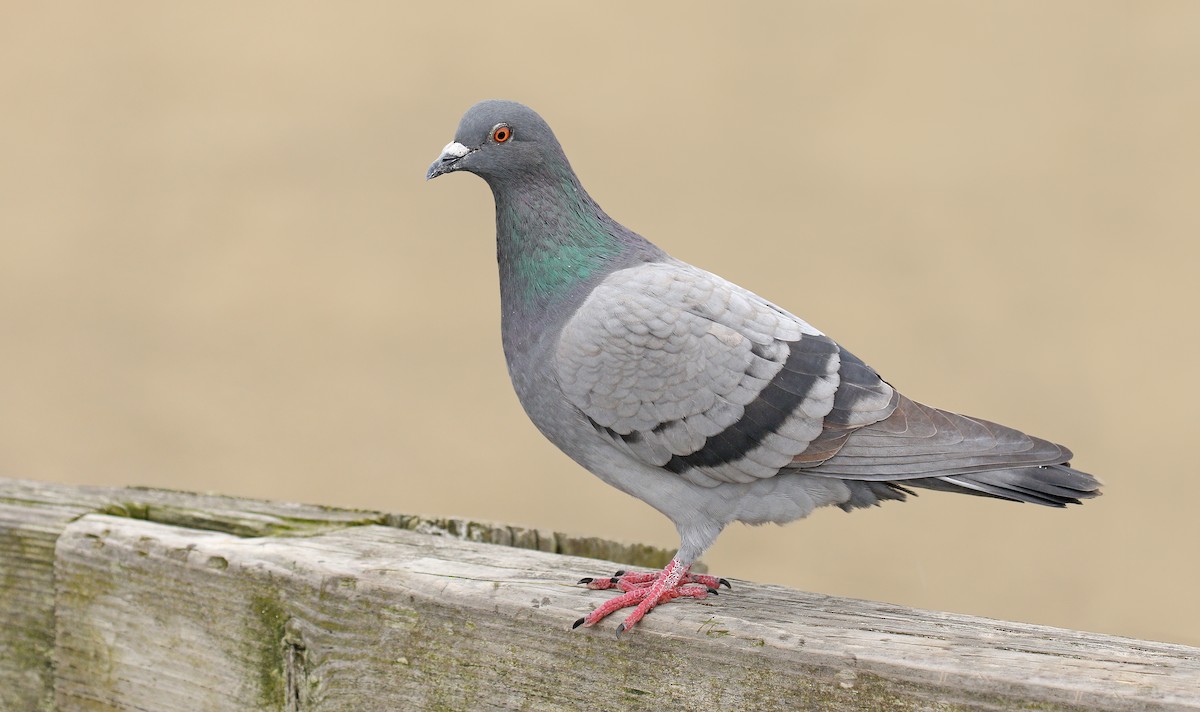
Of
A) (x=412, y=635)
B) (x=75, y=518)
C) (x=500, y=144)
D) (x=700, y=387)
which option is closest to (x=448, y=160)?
(x=500, y=144)

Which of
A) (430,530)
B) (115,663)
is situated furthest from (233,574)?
(430,530)

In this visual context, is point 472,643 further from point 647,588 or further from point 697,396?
point 697,396

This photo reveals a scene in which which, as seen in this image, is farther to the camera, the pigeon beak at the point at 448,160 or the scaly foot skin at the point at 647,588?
the pigeon beak at the point at 448,160

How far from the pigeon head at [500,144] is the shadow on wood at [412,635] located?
0.96m

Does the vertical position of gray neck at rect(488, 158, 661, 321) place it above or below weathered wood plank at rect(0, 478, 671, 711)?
above

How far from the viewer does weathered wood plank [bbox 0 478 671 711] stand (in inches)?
118

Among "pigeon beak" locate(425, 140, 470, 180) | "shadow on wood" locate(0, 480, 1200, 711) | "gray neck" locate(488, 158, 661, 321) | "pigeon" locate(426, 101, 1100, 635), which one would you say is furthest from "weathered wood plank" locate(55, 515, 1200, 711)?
"pigeon beak" locate(425, 140, 470, 180)

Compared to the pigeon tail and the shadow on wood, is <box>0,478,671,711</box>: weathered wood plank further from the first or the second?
the pigeon tail

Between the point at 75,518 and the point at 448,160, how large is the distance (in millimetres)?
1360

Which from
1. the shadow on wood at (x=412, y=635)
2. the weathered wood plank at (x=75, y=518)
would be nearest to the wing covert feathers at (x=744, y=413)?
the shadow on wood at (x=412, y=635)

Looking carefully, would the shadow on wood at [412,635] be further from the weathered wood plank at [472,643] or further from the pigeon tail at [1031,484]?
the pigeon tail at [1031,484]

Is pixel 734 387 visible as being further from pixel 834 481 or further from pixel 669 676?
pixel 669 676

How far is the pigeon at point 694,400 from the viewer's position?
8.97 ft

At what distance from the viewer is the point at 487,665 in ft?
8.06
